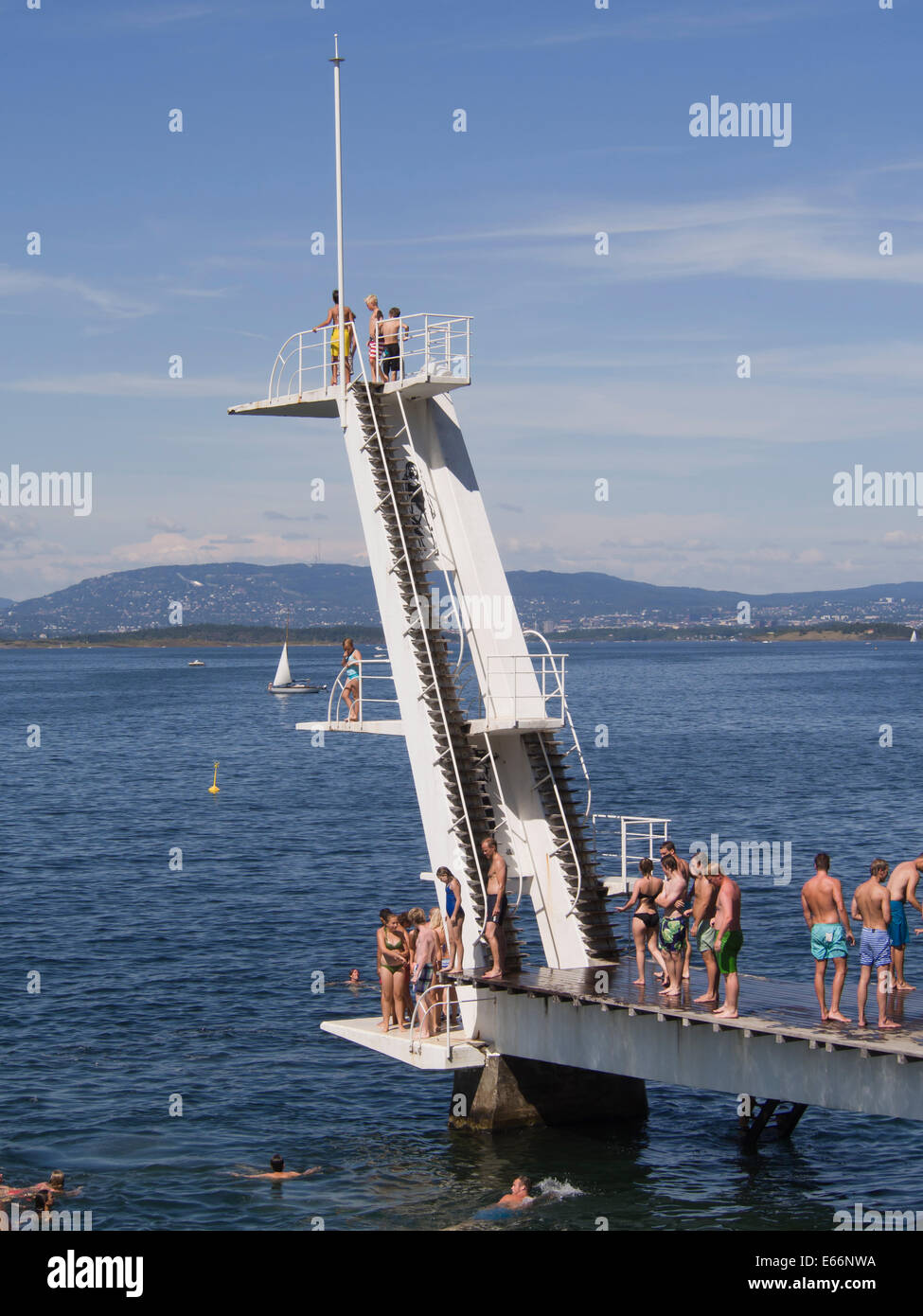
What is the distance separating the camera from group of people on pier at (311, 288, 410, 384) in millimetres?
24031

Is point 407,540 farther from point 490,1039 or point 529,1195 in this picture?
point 529,1195

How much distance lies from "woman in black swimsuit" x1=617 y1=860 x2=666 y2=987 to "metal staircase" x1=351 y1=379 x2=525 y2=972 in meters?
1.92

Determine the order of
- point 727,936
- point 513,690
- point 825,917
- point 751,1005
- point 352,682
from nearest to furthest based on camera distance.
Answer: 1. point 825,917
2. point 727,936
3. point 751,1005
4. point 513,690
5. point 352,682

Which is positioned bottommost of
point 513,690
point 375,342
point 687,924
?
point 687,924

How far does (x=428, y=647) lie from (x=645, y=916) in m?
5.26

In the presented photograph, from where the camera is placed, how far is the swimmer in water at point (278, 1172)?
69.3 ft

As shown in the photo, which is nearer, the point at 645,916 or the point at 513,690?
the point at 645,916

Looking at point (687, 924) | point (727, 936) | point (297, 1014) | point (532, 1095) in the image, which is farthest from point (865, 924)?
point (297, 1014)

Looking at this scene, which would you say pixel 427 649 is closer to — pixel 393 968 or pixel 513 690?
pixel 513 690

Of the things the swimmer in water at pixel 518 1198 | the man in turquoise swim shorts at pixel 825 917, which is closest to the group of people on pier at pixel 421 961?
the swimmer in water at pixel 518 1198

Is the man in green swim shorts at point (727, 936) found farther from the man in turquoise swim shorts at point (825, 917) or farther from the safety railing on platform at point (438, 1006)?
the safety railing on platform at point (438, 1006)

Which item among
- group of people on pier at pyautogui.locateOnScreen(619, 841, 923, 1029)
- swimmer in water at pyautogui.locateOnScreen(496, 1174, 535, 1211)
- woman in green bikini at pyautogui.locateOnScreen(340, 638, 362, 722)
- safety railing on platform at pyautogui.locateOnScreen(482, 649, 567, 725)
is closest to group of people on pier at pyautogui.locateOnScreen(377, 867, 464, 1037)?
swimmer in water at pyautogui.locateOnScreen(496, 1174, 535, 1211)

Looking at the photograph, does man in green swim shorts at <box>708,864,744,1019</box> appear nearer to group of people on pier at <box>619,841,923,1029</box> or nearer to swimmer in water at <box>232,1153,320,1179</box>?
group of people on pier at <box>619,841,923,1029</box>

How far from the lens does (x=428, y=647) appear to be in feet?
75.2
